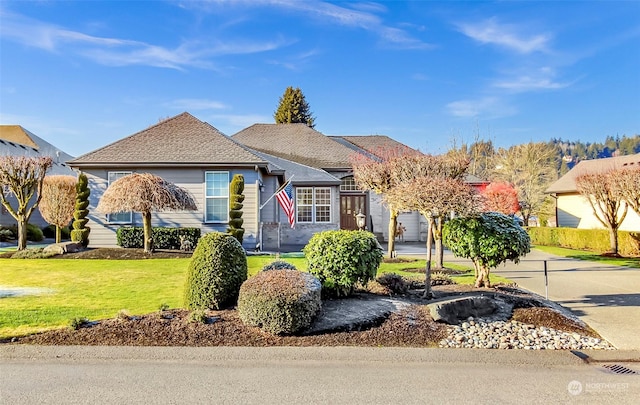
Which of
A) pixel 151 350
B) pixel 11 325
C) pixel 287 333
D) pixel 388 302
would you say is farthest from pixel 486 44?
pixel 11 325

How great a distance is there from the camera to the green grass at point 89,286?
6.46 metres

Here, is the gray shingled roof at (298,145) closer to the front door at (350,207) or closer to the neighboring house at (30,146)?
the front door at (350,207)

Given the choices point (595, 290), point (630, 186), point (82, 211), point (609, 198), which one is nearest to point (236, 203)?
point (82, 211)

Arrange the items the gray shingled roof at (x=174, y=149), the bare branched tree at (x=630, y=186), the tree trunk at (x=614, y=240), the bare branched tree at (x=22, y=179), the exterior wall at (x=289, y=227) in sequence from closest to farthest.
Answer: the bare branched tree at (x=22, y=179) < the bare branched tree at (x=630, y=186) < the gray shingled roof at (x=174, y=149) < the tree trunk at (x=614, y=240) < the exterior wall at (x=289, y=227)

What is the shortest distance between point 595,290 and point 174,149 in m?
15.1

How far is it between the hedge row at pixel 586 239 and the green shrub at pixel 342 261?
53.6 feet

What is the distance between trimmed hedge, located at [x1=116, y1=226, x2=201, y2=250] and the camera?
15.0m

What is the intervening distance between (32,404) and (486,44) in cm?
1609

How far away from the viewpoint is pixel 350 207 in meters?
21.7

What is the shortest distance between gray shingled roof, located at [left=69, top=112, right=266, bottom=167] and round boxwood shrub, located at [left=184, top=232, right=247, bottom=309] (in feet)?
32.4

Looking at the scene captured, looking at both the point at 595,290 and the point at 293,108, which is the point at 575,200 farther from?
the point at 293,108

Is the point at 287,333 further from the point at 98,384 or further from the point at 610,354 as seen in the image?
the point at 610,354

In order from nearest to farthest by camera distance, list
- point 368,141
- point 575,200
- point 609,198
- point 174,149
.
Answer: point 174,149
point 609,198
point 575,200
point 368,141

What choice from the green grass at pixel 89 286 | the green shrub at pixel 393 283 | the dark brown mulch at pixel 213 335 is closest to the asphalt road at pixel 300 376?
the dark brown mulch at pixel 213 335
